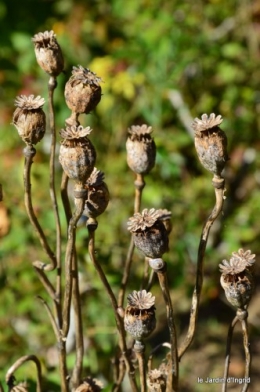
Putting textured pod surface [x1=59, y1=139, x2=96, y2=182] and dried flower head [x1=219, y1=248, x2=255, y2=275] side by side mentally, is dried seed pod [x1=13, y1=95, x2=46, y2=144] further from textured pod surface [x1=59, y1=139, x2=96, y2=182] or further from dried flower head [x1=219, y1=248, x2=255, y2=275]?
dried flower head [x1=219, y1=248, x2=255, y2=275]

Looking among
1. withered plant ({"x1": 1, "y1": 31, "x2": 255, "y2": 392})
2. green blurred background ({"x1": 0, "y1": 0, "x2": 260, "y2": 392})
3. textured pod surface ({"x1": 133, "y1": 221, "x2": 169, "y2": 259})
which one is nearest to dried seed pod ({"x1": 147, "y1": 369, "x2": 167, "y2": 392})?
withered plant ({"x1": 1, "y1": 31, "x2": 255, "y2": 392})

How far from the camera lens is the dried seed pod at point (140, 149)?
3.52ft

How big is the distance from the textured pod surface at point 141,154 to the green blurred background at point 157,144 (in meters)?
0.54

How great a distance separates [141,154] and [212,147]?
7.9 inches

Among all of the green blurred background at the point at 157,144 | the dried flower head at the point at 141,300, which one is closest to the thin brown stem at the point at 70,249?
the dried flower head at the point at 141,300

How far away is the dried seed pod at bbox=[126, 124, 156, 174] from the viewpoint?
107 cm

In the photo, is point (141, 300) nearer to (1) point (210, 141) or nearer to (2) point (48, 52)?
(1) point (210, 141)

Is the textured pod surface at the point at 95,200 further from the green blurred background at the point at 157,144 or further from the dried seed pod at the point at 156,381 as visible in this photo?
the green blurred background at the point at 157,144

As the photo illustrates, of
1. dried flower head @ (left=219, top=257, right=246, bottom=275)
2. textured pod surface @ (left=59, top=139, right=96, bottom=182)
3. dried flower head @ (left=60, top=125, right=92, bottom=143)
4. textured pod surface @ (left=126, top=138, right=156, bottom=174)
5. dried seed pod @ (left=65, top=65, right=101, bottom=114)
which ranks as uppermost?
dried seed pod @ (left=65, top=65, right=101, bottom=114)

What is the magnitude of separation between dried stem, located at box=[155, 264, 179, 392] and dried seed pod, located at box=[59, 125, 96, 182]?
0.53 ft

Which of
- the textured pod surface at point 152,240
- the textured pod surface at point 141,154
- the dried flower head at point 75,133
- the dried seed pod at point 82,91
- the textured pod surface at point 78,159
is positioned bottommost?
the textured pod surface at point 152,240

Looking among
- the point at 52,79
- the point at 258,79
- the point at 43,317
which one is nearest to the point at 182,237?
the point at 43,317

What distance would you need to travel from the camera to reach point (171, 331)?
0.92 metres

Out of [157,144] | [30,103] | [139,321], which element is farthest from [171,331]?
[157,144]
